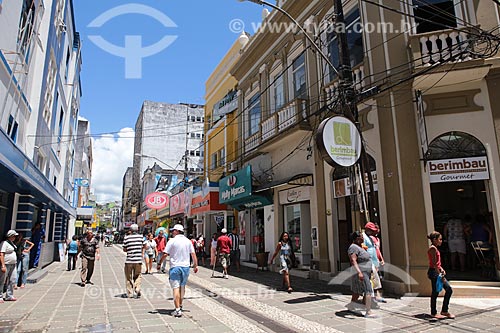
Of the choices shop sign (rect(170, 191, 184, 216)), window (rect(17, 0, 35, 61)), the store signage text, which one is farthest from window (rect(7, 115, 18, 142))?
shop sign (rect(170, 191, 184, 216))

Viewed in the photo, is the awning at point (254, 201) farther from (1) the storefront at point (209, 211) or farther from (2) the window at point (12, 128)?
(2) the window at point (12, 128)

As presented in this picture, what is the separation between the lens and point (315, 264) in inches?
481

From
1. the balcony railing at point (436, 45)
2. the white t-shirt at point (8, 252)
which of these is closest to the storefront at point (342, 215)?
the balcony railing at point (436, 45)

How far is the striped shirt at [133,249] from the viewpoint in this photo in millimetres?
8953

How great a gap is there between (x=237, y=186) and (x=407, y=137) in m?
9.08

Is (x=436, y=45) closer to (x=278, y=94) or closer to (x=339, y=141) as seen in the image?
(x=339, y=141)

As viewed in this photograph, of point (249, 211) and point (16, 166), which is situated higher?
point (16, 166)

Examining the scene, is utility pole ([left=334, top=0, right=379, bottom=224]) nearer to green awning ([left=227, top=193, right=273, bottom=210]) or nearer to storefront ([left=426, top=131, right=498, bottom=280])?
storefront ([left=426, top=131, right=498, bottom=280])

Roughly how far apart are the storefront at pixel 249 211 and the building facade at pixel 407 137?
6.92 ft

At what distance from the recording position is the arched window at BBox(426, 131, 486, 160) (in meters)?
9.33

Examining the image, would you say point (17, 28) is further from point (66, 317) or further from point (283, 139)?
point (283, 139)

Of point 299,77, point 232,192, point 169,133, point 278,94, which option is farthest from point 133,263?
point 169,133

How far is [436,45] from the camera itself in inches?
373

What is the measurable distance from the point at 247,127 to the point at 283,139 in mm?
5300
